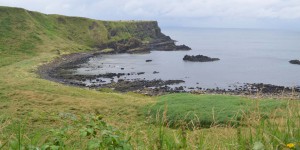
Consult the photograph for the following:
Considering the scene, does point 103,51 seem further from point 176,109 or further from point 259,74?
point 176,109

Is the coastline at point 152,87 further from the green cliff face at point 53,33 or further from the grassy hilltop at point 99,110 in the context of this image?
the green cliff face at point 53,33

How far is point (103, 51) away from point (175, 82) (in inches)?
2335

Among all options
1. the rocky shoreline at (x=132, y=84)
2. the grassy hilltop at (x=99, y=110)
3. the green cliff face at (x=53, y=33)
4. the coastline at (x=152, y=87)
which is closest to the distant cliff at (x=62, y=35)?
the green cliff face at (x=53, y=33)

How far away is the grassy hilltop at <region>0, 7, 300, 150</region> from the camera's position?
4.41 meters

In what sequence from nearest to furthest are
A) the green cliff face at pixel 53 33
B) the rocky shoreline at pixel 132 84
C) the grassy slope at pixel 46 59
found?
the grassy slope at pixel 46 59, the rocky shoreline at pixel 132 84, the green cliff face at pixel 53 33

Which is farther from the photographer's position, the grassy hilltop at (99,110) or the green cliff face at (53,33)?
the green cliff face at (53,33)

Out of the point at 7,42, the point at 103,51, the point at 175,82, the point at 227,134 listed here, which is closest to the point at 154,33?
the point at 103,51

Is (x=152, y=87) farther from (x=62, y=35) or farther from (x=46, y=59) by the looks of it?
(x=62, y=35)

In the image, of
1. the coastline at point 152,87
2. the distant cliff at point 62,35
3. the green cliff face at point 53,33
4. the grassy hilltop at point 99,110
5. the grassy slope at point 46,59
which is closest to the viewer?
the grassy hilltop at point 99,110

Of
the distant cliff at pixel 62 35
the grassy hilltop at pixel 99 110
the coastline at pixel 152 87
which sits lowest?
the coastline at pixel 152 87

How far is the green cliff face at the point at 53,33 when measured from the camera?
98.1 meters

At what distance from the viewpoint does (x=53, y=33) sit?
124500 mm

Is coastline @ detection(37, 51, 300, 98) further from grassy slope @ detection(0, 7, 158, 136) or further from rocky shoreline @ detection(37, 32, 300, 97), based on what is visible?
grassy slope @ detection(0, 7, 158, 136)

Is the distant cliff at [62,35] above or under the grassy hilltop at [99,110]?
above
